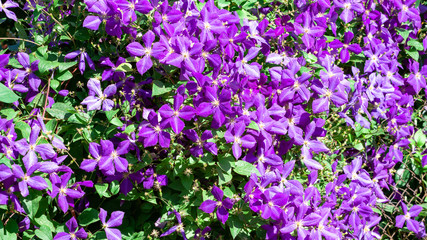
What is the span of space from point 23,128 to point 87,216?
1.33ft

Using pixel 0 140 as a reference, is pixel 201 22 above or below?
above

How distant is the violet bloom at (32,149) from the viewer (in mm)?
1735

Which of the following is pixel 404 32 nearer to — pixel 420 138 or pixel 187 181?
pixel 420 138

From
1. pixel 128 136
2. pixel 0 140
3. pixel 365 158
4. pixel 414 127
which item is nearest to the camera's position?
pixel 0 140

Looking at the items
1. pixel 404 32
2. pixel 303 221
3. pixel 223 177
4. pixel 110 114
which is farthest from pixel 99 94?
pixel 404 32

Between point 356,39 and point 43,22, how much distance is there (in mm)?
1502

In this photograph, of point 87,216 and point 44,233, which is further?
point 87,216

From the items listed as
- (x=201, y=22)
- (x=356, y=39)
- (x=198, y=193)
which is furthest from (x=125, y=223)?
(x=356, y=39)

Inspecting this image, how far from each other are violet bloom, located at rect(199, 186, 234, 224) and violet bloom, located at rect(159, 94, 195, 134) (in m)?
0.27

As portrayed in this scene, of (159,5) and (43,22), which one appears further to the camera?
(43,22)

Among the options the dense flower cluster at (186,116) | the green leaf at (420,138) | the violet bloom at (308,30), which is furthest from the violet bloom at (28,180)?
the green leaf at (420,138)

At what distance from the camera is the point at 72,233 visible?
1.92 metres

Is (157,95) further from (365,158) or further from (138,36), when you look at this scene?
(365,158)

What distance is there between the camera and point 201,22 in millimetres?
1996
